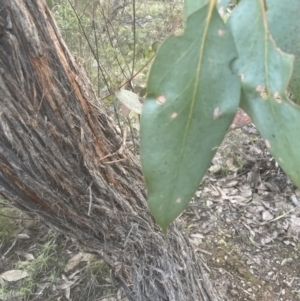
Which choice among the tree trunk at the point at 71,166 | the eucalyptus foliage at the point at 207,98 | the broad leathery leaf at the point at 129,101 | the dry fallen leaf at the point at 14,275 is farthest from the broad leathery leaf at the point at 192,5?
the dry fallen leaf at the point at 14,275

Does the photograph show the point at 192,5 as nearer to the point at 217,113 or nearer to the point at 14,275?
the point at 217,113

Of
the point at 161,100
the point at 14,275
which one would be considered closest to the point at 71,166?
the point at 161,100

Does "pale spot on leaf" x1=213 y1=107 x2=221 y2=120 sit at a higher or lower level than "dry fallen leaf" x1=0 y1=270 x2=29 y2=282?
higher

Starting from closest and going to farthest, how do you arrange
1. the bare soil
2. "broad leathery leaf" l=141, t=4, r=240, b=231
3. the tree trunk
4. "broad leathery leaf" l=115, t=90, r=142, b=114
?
"broad leathery leaf" l=141, t=4, r=240, b=231
the tree trunk
"broad leathery leaf" l=115, t=90, r=142, b=114
the bare soil

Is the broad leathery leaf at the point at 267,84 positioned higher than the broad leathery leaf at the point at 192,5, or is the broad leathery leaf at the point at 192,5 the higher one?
the broad leathery leaf at the point at 192,5

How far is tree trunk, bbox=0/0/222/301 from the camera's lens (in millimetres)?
596

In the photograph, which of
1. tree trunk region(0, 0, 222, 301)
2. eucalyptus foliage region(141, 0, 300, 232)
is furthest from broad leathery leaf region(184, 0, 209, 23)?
tree trunk region(0, 0, 222, 301)

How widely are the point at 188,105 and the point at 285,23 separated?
137 mm

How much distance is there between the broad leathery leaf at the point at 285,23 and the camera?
470 millimetres

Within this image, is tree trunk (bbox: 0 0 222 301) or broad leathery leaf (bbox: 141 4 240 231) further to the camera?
tree trunk (bbox: 0 0 222 301)

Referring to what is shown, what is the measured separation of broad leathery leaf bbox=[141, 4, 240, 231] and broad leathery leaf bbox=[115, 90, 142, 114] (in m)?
0.40

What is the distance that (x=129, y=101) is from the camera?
34.3 inches

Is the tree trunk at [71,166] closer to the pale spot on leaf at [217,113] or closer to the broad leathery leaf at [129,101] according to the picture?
the broad leathery leaf at [129,101]

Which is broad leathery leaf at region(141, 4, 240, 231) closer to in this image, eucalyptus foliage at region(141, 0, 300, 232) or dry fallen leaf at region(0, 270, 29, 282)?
eucalyptus foliage at region(141, 0, 300, 232)
